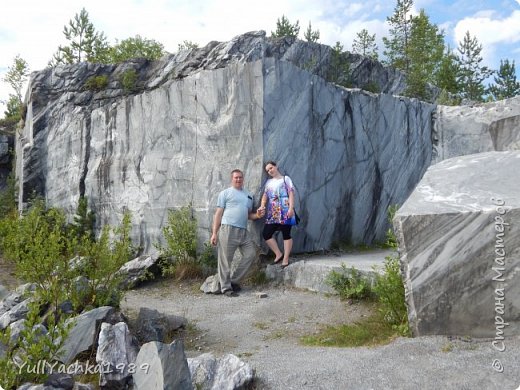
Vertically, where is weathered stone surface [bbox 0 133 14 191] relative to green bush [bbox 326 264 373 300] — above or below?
above

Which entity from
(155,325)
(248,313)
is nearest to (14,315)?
(155,325)

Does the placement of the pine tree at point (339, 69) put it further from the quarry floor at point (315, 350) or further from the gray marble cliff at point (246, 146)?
the quarry floor at point (315, 350)

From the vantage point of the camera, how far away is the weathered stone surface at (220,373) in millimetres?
3426

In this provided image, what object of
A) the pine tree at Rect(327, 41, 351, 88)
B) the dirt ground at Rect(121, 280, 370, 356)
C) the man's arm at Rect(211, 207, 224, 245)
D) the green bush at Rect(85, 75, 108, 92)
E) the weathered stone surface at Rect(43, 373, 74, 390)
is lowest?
the dirt ground at Rect(121, 280, 370, 356)

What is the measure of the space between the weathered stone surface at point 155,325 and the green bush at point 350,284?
199 centimetres

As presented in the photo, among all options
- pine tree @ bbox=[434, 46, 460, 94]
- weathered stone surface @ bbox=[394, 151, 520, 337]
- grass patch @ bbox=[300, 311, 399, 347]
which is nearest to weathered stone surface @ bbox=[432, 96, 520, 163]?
grass patch @ bbox=[300, 311, 399, 347]

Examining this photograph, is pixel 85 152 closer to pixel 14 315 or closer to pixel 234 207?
pixel 234 207

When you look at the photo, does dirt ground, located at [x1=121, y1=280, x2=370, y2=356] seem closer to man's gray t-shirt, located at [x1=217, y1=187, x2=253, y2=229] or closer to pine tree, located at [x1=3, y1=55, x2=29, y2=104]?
man's gray t-shirt, located at [x1=217, y1=187, x2=253, y2=229]

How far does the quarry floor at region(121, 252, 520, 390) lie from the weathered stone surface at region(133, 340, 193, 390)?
1.95ft

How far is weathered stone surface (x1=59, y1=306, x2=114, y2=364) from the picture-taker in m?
3.99

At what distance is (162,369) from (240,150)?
513 cm

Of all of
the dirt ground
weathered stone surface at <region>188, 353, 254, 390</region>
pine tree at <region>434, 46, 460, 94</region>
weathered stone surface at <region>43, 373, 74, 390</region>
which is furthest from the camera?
pine tree at <region>434, 46, 460, 94</region>

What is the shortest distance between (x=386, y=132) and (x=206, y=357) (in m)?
7.63

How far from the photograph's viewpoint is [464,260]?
3.82m
